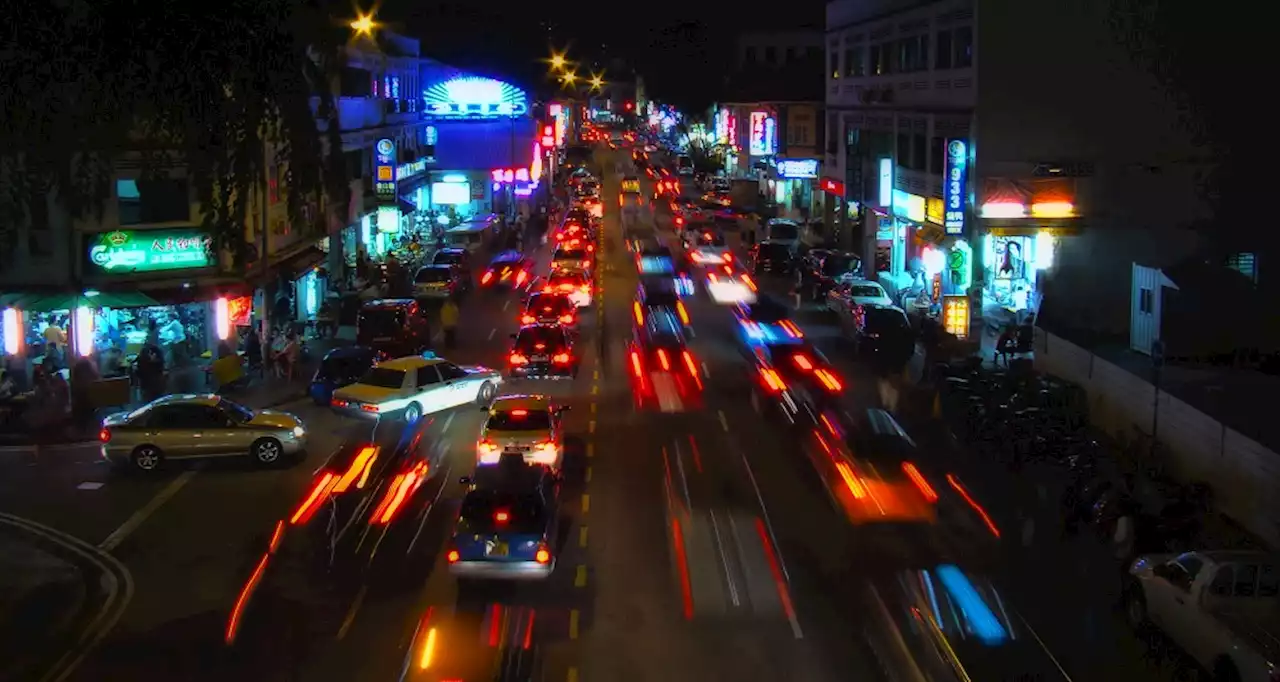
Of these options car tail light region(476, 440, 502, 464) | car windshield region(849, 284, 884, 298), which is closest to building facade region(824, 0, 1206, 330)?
car windshield region(849, 284, 884, 298)

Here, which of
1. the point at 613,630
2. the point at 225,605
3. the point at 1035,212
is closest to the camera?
the point at 613,630

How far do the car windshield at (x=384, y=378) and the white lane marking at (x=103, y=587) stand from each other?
852 centimetres

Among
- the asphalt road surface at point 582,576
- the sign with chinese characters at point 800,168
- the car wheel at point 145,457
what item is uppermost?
the sign with chinese characters at point 800,168

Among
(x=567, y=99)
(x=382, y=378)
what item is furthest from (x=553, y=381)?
(x=567, y=99)

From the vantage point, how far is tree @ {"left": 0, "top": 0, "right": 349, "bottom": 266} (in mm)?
9086

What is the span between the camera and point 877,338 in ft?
117

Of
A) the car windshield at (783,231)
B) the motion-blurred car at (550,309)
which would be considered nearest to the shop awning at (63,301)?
the motion-blurred car at (550,309)

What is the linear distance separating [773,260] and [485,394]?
1137 inches

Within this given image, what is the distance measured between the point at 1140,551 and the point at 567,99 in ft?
561

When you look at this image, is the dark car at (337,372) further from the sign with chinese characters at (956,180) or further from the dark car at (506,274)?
the dark car at (506,274)

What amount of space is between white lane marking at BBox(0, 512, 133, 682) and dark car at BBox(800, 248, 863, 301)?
1271 inches

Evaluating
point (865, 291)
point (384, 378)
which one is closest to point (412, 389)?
point (384, 378)

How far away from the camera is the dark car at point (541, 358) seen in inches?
1291

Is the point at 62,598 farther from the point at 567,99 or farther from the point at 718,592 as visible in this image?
the point at 567,99
